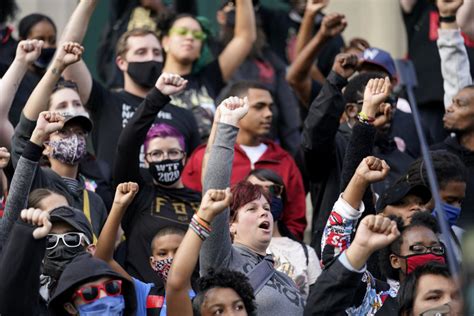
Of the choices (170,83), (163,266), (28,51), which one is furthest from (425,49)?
(163,266)

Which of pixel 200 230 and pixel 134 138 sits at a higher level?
pixel 134 138

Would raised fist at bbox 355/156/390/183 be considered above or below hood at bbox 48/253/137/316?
above

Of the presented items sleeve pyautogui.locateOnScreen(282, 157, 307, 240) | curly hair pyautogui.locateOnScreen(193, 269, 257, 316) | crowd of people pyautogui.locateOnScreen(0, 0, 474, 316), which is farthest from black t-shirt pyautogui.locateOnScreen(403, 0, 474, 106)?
curly hair pyautogui.locateOnScreen(193, 269, 257, 316)

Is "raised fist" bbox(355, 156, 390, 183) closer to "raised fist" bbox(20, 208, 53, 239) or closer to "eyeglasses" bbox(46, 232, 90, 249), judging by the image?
"eyeglasses" bbox(46, 232, 90, 249)

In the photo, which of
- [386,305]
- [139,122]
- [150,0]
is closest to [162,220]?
[139,122]

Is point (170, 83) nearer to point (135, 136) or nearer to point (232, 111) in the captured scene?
point (135, 136)

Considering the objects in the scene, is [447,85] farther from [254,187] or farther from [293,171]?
[254,187]

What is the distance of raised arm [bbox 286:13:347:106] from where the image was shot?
34.7 feet

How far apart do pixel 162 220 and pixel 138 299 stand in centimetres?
141

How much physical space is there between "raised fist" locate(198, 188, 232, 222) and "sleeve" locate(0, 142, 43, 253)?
3.93 feet

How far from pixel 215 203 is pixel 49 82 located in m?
2.10

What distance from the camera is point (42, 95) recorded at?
878 cm

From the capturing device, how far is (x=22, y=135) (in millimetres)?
8750

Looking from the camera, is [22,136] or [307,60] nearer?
[22,136]
